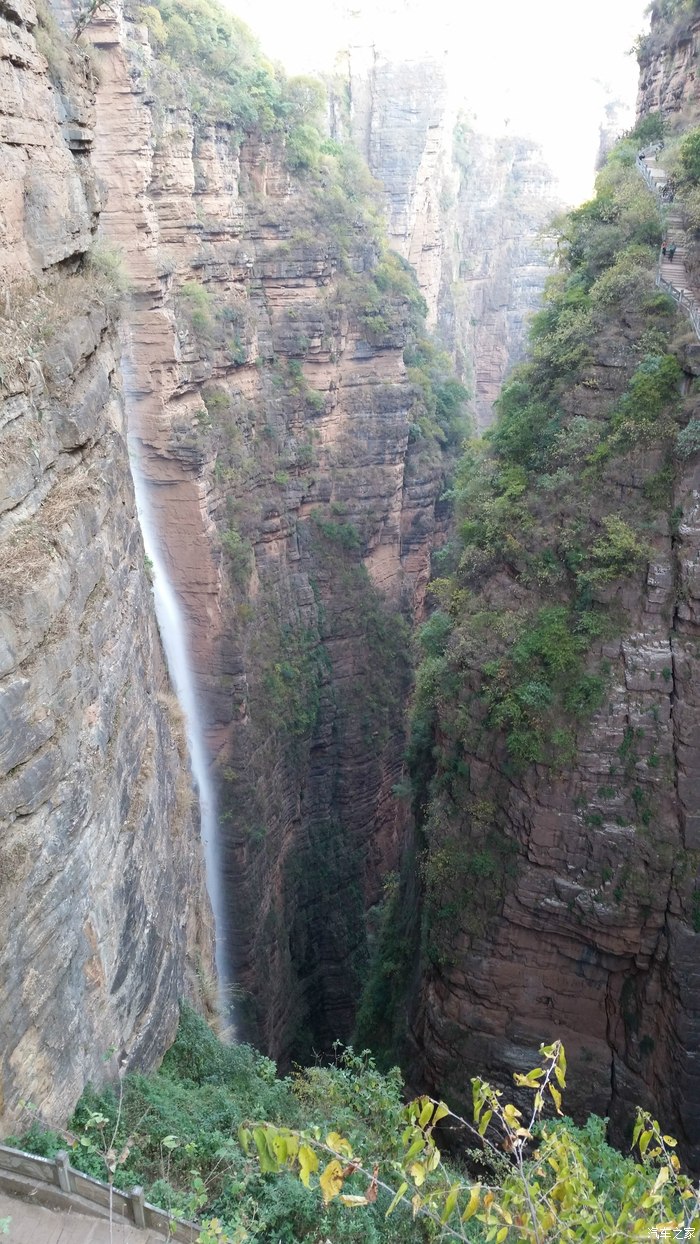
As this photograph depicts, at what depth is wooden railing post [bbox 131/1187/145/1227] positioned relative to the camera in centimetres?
597

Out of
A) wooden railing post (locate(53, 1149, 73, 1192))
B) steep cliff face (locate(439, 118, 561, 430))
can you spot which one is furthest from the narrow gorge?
steep cliff face (locate(439, 118, 561, 430))

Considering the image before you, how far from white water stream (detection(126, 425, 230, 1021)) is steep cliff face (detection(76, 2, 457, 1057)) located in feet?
0.80

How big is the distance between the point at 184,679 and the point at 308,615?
4.96 metres

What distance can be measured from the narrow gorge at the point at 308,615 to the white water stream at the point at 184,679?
11cm

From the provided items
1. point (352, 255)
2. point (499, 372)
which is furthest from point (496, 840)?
point (499, 372)

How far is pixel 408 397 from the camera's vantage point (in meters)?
30.0

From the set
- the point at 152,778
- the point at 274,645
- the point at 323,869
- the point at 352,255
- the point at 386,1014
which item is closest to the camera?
the point at 152,778

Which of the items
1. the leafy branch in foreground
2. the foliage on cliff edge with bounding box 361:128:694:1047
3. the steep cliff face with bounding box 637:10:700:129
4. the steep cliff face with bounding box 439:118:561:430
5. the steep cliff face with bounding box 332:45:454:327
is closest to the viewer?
the leafy branch in foreground

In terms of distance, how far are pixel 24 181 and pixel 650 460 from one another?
10.6m

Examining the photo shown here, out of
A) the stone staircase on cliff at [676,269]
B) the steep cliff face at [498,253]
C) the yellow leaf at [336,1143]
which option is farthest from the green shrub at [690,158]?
the steep cliff face at [498,253]

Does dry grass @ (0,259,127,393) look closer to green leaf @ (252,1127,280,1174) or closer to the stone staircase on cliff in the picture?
green leaf @ (252,1127,280,1174)

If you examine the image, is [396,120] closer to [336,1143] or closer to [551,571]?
[551,571]

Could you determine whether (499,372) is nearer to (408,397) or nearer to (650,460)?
(408,397)

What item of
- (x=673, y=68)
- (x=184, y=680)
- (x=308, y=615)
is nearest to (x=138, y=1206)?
(x=184, y=680)
